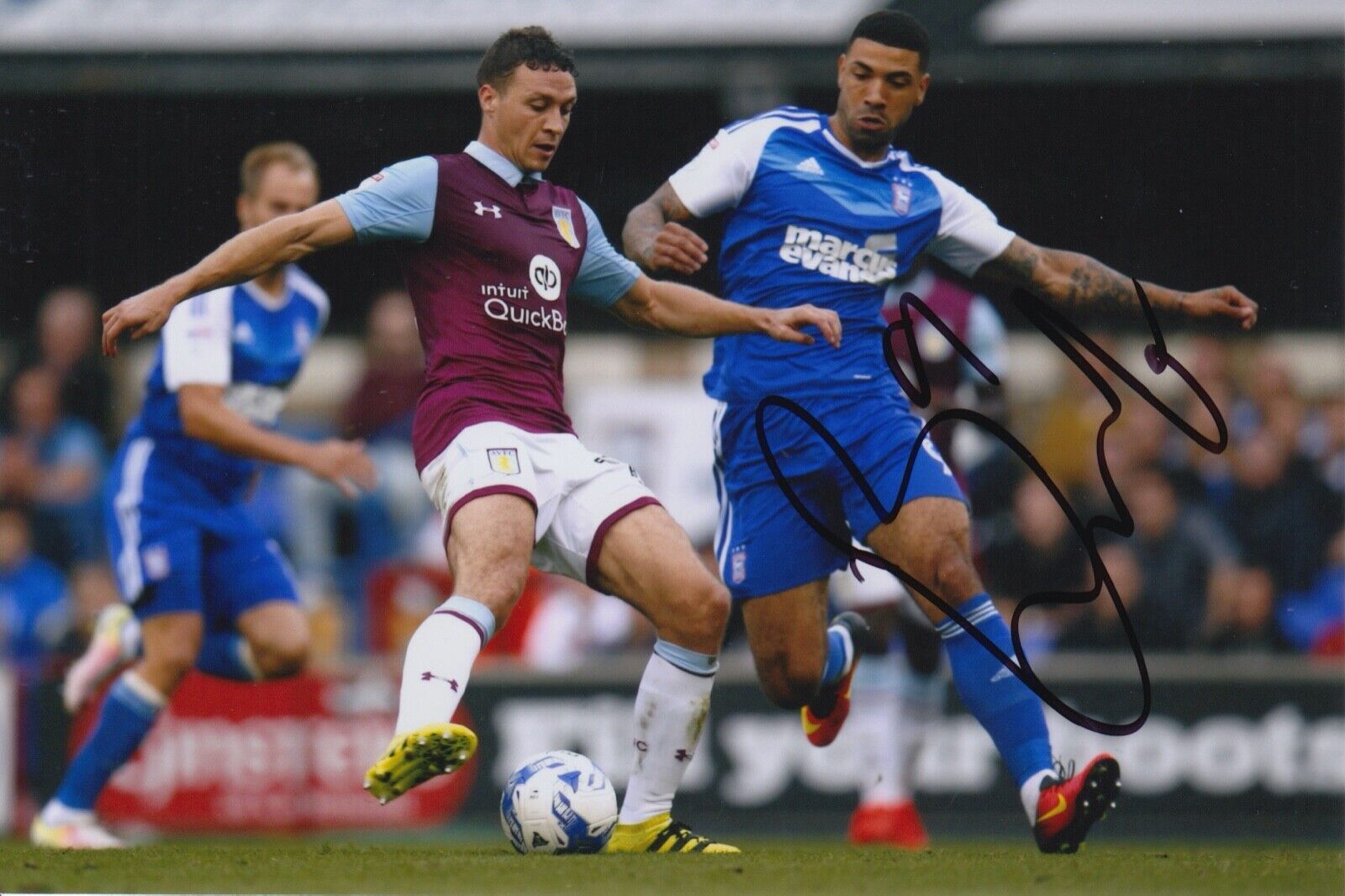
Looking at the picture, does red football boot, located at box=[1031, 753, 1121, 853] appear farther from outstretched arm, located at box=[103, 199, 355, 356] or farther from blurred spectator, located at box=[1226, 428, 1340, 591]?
blurred spectator, located at box=[1226, 428, 1340, 591]

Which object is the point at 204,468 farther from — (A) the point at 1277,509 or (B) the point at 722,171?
(A) the point at 1277,509

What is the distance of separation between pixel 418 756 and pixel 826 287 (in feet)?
7.43

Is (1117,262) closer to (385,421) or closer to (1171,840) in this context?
(1171,840)

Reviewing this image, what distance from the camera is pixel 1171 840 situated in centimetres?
1015

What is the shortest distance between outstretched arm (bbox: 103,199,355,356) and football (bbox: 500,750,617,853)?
5.50 ft

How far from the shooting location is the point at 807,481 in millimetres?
6621

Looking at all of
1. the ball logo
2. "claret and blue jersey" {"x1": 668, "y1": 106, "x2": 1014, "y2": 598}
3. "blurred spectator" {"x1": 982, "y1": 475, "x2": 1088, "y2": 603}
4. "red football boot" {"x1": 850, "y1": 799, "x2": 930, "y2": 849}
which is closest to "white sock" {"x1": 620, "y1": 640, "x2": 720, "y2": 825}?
"claret and blue jersey" {"x1": 668, "y1": 106, "x2": 1014, "y2": 598}

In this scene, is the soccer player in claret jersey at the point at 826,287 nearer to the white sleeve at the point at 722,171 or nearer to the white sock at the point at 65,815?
the white sleeve at the point at 722,171

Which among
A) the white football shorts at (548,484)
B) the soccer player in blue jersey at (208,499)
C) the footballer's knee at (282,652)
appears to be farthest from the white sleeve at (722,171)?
the footballer's knee at (282,652)

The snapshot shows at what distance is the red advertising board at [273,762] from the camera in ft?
33.7

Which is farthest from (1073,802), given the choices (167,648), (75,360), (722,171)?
(75,360)

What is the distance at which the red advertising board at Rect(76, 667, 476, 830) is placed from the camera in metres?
10.3

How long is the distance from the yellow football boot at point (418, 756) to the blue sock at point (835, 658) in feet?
6.69

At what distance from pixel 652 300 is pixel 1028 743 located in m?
1.81
